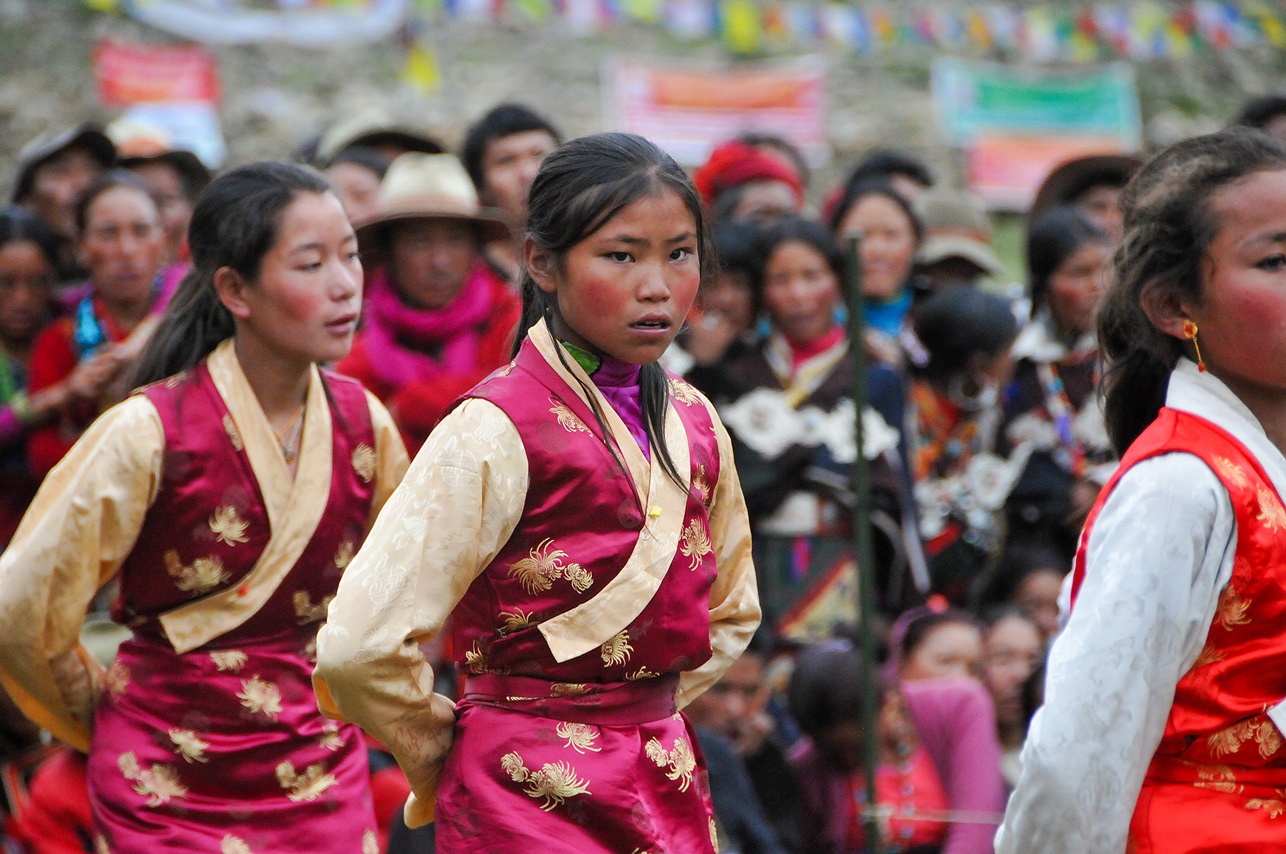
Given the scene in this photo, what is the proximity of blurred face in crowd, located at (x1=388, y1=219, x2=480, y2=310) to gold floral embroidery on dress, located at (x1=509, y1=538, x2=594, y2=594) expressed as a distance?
2.71 metres

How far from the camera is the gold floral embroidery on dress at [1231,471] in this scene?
2.34 metres

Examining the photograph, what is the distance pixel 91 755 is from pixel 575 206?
5.57 ft

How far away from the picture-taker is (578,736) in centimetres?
261

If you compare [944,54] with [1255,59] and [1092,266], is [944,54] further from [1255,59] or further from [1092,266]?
[1092,266]

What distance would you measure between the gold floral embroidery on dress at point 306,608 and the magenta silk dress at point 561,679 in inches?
34.6

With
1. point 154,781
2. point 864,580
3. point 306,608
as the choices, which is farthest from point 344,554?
point 864,580

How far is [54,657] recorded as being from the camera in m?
3.43

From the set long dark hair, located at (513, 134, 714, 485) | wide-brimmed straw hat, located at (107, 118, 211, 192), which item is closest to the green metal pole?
long dark hair, located at (513, 134, 714, 485)

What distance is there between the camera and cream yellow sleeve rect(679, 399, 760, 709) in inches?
117

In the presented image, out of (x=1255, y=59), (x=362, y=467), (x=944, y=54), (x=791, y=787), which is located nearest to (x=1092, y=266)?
(x=791, y=787)

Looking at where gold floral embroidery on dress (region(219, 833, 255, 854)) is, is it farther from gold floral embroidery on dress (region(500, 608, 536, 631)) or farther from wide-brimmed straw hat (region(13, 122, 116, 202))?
wide-brimmed straw hat (region(13, 122, 116, 202))

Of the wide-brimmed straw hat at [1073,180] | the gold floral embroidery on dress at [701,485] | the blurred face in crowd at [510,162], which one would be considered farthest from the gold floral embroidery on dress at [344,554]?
the wide-brimmed straw hat at [1073,180]

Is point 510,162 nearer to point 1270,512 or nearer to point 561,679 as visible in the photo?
point 561,679

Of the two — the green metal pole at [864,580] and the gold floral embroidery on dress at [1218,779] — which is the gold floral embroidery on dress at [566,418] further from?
the green metal pole at [864,580]
